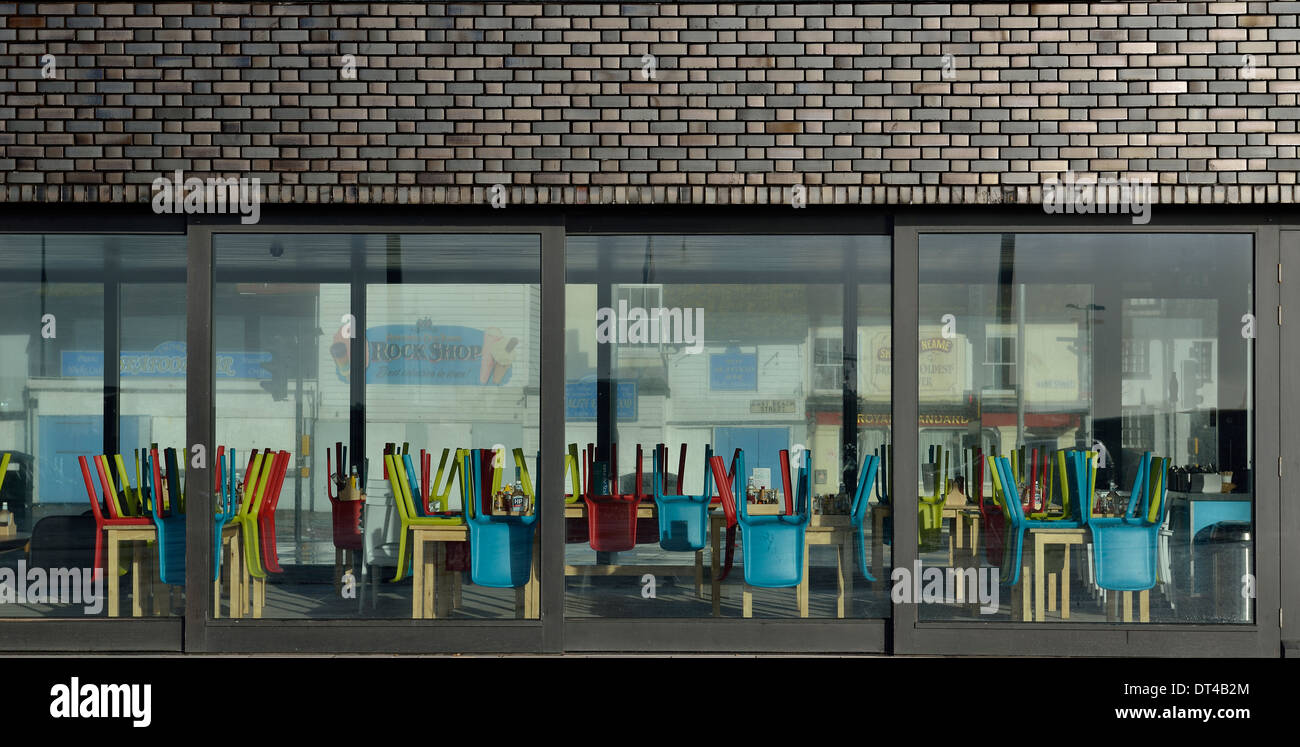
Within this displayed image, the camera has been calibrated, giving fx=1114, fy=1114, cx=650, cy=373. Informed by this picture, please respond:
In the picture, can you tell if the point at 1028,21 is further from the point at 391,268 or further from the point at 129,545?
the point at 129,545

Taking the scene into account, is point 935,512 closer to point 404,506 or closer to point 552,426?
point 552,426

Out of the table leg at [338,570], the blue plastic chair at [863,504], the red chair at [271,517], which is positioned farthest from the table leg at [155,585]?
the blue plastic chair at [863,504]

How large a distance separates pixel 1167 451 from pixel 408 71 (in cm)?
499

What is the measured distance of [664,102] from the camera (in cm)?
638

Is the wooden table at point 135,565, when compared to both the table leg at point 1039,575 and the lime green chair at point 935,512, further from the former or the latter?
the table leg at point 1039,575

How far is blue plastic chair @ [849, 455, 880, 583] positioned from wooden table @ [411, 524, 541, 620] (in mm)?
1893

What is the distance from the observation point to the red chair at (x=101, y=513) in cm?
666

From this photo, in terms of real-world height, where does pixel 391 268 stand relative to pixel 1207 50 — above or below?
below

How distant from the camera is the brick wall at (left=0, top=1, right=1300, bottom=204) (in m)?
6.35

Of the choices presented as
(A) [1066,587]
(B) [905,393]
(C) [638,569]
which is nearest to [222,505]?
(C) [638,569]

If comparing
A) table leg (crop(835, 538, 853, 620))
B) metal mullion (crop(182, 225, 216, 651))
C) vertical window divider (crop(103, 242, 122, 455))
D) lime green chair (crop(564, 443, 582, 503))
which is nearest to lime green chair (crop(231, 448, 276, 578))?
metal mullion (crop(182, 225, 216, 651))

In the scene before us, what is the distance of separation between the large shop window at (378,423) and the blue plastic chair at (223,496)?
0.01m
